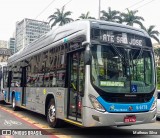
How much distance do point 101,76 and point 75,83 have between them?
1051 millimetres

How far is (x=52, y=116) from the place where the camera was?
10.3 meters

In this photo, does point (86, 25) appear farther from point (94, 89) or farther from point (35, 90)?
point (35, 90)

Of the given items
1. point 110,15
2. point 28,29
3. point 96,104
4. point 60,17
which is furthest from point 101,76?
point 60,17

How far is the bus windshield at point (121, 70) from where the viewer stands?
8.12 m

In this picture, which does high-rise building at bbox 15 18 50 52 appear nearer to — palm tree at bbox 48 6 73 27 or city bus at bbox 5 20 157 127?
palm tree at bbox 48 6 73 27

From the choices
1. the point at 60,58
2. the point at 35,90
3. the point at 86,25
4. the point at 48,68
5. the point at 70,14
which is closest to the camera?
the point at 86,25

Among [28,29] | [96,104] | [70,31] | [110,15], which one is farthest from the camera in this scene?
[110,15]

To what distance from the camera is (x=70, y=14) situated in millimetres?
56594

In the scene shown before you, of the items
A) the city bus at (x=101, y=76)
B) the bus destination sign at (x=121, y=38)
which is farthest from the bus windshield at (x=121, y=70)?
the bus destination sign at (x=121, y=38)

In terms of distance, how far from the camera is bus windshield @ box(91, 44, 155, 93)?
8.12 m

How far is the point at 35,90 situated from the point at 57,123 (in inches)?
107

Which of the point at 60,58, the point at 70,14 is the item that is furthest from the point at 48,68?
the point at 70,14

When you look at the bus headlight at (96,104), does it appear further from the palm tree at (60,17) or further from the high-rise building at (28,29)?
the palm tree at (60,17)

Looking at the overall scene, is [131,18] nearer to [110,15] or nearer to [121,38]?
[110,15]
